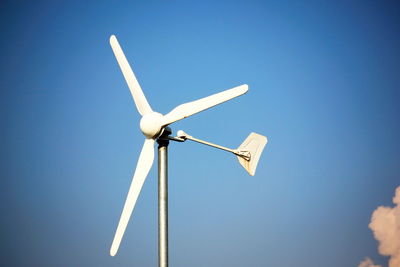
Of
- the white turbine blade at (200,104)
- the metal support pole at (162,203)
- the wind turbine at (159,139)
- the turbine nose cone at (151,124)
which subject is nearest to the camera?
the metal support pole at (162,203)

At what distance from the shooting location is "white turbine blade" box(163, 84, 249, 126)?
11.7m

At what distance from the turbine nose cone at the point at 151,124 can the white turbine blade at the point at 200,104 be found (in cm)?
19

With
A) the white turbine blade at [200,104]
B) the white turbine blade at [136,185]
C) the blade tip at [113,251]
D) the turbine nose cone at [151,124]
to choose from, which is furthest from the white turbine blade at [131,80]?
the blade tip at [113,251]

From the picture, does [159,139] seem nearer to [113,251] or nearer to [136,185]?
[136,185]

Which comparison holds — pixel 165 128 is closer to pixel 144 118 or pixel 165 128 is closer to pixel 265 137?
pixel 144 118

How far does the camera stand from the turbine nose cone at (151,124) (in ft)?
37.9

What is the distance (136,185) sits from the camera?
11891 mm

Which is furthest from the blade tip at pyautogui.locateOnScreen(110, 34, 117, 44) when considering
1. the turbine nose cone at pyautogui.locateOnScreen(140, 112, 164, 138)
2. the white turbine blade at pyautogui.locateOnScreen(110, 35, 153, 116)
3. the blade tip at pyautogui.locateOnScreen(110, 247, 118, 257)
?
the blade tip at pyautogui.locateOnScreen(110, 247, 118, 257)

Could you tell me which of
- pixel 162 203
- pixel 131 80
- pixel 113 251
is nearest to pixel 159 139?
pixel 162 203

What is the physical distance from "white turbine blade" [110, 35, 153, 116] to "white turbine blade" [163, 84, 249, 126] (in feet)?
2.73

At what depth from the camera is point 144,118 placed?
11.7m

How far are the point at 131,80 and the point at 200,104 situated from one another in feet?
7.51

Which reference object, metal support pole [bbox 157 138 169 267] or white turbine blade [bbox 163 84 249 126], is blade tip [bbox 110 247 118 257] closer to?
metal support pole [bbox 157 138 169 267]

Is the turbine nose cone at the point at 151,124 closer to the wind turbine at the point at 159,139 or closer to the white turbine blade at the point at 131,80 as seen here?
the wind turbine at the point at 159,139
